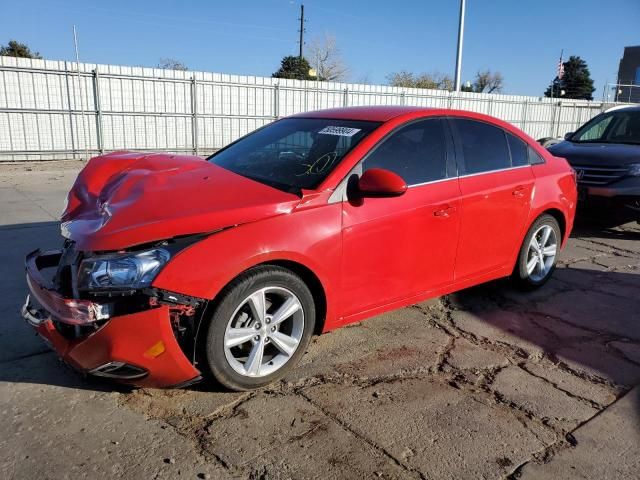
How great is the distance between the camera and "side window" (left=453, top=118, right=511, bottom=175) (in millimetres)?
4086

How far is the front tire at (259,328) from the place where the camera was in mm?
2793

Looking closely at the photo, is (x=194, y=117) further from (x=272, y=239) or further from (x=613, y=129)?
(x=272, y=239)

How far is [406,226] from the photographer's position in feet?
11.6

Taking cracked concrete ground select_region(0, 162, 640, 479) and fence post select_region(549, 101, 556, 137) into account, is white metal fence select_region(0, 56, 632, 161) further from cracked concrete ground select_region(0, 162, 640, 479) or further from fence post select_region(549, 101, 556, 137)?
cracked concrete ground select_region(0, 162, 640, 479)

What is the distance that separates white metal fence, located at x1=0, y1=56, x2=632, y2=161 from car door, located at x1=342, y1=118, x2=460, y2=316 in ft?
39.3

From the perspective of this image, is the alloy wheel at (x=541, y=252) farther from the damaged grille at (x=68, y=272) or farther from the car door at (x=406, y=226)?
the damaged grille at (x=68, y=272)

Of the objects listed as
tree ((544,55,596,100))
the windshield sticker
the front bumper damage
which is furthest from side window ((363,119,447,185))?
tree ((544,55,596,100))

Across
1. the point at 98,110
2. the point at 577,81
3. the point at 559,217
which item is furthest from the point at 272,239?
the point at 577,81

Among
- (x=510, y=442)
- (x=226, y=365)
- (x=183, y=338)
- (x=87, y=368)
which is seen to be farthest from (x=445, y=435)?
(x=87, y=368)

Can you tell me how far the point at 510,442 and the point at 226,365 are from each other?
154cm

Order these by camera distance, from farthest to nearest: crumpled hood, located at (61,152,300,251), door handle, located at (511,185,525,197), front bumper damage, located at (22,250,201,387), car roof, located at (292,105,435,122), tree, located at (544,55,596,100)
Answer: tree, located at (544,55,596,100), door handle, located at (511,185,525,197), car roof, located at (292,105,435,122), crumpled hood, located at (61,152,300,251), front bumper damage, located at (22,250,201,387)

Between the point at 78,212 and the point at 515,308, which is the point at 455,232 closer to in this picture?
the point at 515,308

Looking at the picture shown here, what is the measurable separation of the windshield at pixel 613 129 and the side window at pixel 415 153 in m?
5.38

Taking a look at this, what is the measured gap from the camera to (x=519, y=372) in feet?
11.3
